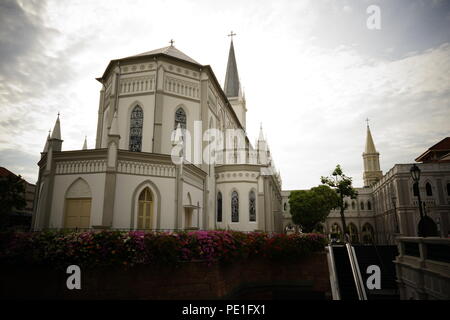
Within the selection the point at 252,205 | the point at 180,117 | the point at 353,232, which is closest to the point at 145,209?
the point at 180,117

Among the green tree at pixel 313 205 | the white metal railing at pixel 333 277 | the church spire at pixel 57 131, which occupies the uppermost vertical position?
the church spire at pixel 57 131

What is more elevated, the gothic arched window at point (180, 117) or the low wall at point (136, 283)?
the gothic arched window at point (180, 117)

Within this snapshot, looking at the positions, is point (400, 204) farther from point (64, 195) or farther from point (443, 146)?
point (64, 195)

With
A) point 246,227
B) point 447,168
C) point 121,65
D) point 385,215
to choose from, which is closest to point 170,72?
point 121,65

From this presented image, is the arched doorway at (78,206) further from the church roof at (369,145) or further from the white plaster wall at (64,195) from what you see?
the church roof at (369,145)

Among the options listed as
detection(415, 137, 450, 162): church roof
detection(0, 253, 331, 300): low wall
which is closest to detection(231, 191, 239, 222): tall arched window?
detection(0, 253, 331, 300): low wall

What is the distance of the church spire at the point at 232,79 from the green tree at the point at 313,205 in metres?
22.2

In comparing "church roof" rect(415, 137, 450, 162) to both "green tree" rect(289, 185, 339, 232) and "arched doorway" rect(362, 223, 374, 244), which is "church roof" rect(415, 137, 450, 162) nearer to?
"green tree" rect(289, 185, 339, 232)

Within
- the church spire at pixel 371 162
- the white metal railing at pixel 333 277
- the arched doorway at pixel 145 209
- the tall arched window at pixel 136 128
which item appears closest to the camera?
the white metal railing at pixel 333 277

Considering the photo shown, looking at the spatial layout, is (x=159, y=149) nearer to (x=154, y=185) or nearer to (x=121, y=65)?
(x=154, y=185)

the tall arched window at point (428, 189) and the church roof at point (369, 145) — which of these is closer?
the tall arched window at point (428, 189)

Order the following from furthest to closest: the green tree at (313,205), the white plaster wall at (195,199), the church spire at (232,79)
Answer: the church spire at (232,79), the green tree at (313,205), the white plaster wall at (195,199)

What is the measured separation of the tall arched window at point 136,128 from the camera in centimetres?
2292

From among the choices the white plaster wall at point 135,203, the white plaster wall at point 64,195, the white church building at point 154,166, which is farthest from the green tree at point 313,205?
the white plaster wall at point 64,195
